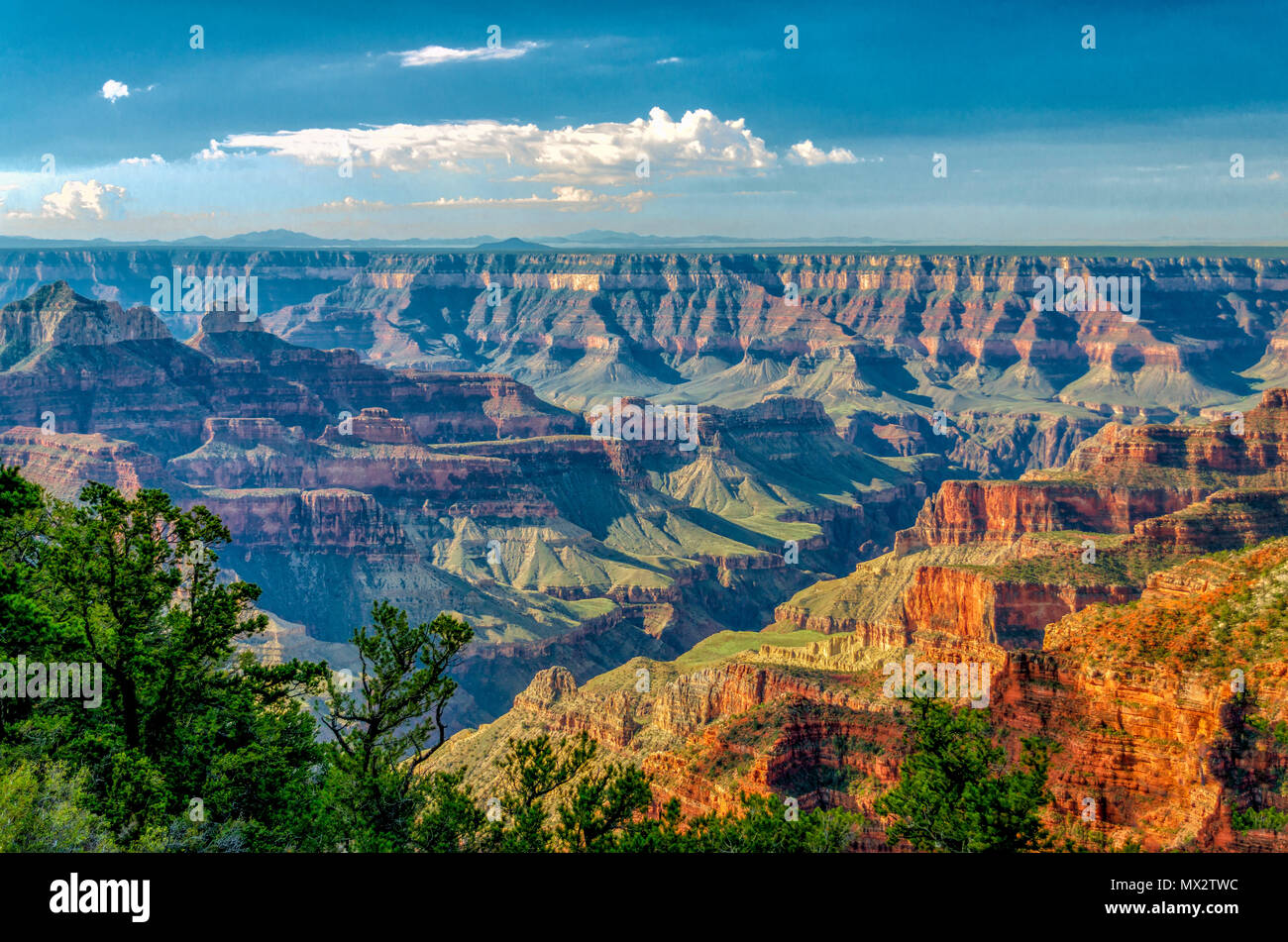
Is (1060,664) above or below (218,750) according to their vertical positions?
below

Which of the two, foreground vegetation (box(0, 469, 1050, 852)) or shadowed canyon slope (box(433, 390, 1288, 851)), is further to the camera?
shadowed canyon slope (box(433, 390, 1288, 851))

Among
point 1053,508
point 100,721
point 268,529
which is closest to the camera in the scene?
point 100,721

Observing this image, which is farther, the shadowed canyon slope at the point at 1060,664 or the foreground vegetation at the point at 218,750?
the shadowed canyon slope at the point at 1060,664

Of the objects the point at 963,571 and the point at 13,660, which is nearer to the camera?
the point at 13,660

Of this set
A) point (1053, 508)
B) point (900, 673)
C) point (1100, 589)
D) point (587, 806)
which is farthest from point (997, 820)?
point (1053, 508)

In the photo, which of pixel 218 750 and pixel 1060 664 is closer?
pixel 218 750

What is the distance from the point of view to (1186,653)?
53.1 meters

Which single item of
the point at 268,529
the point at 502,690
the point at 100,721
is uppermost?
the point at 100,721

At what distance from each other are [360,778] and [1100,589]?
277 feet

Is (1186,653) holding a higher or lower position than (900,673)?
higher

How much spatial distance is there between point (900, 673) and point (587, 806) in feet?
149
